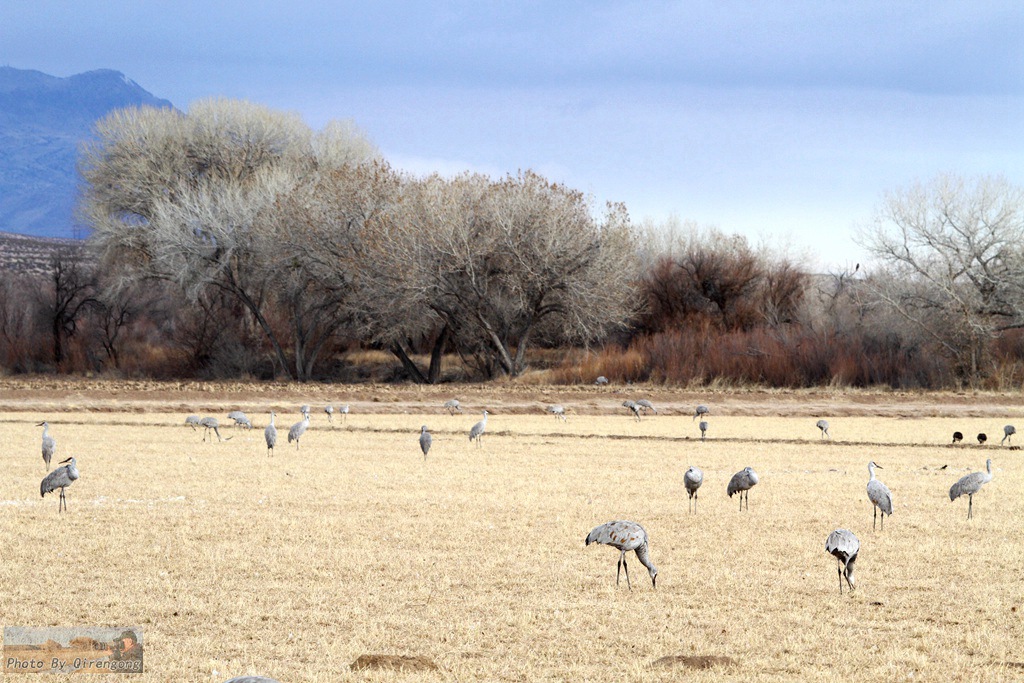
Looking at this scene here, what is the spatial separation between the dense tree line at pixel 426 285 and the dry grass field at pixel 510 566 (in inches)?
934

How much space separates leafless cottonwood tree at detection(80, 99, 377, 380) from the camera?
5131 centimetres

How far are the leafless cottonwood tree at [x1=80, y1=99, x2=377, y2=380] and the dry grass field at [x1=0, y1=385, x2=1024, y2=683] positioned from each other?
98.1 ft

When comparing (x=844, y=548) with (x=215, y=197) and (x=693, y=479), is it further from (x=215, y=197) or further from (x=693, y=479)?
(x=215, y=197)

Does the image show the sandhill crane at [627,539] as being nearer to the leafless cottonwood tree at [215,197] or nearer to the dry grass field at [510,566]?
the dry grass field at [510,566]

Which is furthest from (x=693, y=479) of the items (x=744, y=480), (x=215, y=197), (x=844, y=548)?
(x=215, y=197)

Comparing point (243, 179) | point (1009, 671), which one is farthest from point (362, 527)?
point (243, 179)

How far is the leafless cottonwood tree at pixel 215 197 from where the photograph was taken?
51312 millimetres

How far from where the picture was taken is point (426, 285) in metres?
47.0

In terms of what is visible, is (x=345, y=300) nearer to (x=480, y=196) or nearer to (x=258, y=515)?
(x=480, y=196)

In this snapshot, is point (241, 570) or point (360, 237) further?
point (360, 237)

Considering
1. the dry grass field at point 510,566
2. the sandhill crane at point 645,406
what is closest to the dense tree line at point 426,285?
the sandhill crane at point 645,406

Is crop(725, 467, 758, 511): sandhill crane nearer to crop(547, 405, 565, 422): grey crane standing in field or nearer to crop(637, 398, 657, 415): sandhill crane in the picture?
crop(547, 405, 565, 422): grey crane standing in field

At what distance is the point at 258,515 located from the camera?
45.9 feet

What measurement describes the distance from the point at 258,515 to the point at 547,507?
412 centimetres
